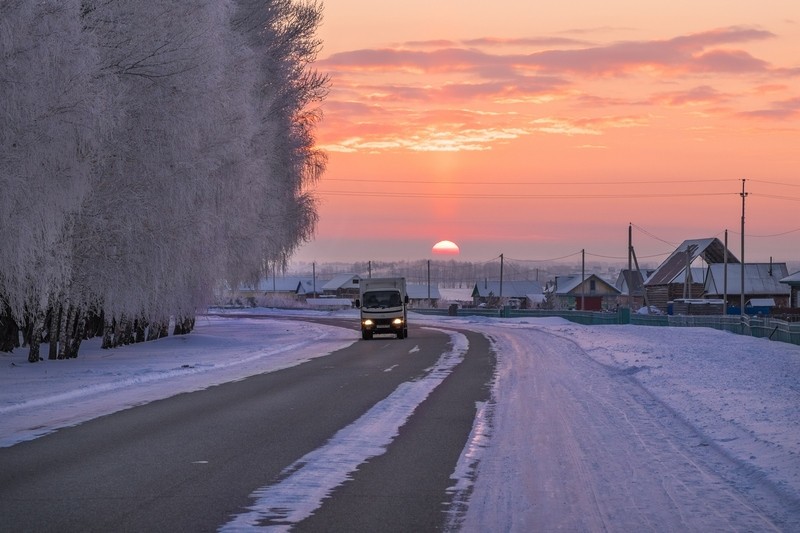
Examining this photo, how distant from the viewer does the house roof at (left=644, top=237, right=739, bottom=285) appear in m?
90.2

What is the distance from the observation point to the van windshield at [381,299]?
138 feet

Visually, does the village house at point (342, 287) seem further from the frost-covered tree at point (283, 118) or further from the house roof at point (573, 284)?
the frost-covered tree at point (283, 118)

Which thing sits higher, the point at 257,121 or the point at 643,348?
the point at 257,121

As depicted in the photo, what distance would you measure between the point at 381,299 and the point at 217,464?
3286cm

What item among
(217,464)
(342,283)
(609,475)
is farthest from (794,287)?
(342,283)

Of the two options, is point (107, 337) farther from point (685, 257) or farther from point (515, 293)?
point (515, 293)

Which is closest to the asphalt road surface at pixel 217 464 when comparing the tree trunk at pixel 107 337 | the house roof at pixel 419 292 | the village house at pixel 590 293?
the tree trunk at pixel 107 337

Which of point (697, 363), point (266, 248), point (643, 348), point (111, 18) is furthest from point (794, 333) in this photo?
point (111, 18)

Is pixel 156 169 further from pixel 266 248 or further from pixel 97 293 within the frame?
pixel 266 248

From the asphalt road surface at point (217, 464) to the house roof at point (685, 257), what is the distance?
256 ft

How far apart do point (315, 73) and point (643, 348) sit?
2071 centimetres

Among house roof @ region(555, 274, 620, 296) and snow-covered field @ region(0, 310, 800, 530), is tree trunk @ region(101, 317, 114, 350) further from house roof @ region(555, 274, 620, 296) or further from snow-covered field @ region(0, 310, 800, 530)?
house roof @ region(555, 274, 620, 296)

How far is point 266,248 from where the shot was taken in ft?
126

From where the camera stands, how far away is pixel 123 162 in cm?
2264
